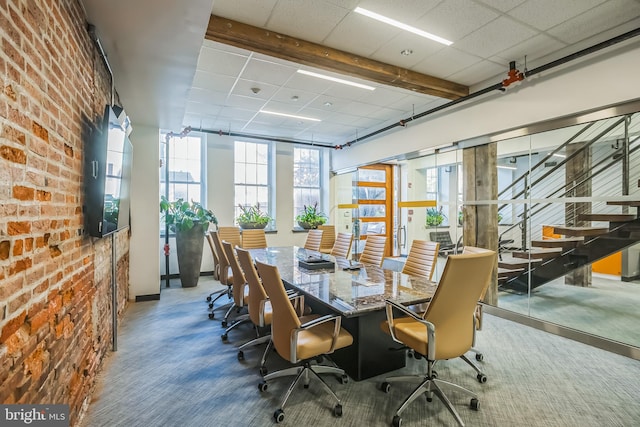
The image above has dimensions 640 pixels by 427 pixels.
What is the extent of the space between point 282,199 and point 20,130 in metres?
6.18

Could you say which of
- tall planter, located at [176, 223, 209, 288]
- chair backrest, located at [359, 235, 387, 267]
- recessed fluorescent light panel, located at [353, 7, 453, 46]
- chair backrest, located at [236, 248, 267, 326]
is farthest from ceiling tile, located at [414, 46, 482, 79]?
tall planter, located at [176, 223, 209, 288]

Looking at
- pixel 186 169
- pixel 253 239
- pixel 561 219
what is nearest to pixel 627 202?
pixel 561 219

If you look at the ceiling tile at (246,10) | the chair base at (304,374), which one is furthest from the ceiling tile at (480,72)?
the chair base at (304,374)

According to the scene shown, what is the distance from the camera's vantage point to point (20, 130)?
4.05ft

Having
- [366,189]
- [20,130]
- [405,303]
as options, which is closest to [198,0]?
[20,130]

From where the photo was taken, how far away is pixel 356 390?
92.3 inches

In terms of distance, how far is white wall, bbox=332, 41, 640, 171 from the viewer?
2.93m

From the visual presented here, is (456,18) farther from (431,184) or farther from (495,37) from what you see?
(431,184)

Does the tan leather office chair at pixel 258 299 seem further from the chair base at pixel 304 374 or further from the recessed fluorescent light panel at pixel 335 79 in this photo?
the recessed fluorescent light panel at pixel 335 79

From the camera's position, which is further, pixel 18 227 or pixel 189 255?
pixel 189 255

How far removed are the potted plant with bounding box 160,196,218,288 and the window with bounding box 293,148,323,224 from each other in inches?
101

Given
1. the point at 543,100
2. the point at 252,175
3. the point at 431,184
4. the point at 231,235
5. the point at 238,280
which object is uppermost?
the point at 543,100

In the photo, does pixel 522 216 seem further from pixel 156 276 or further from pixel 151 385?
pixel 156 276

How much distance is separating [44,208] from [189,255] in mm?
4371
